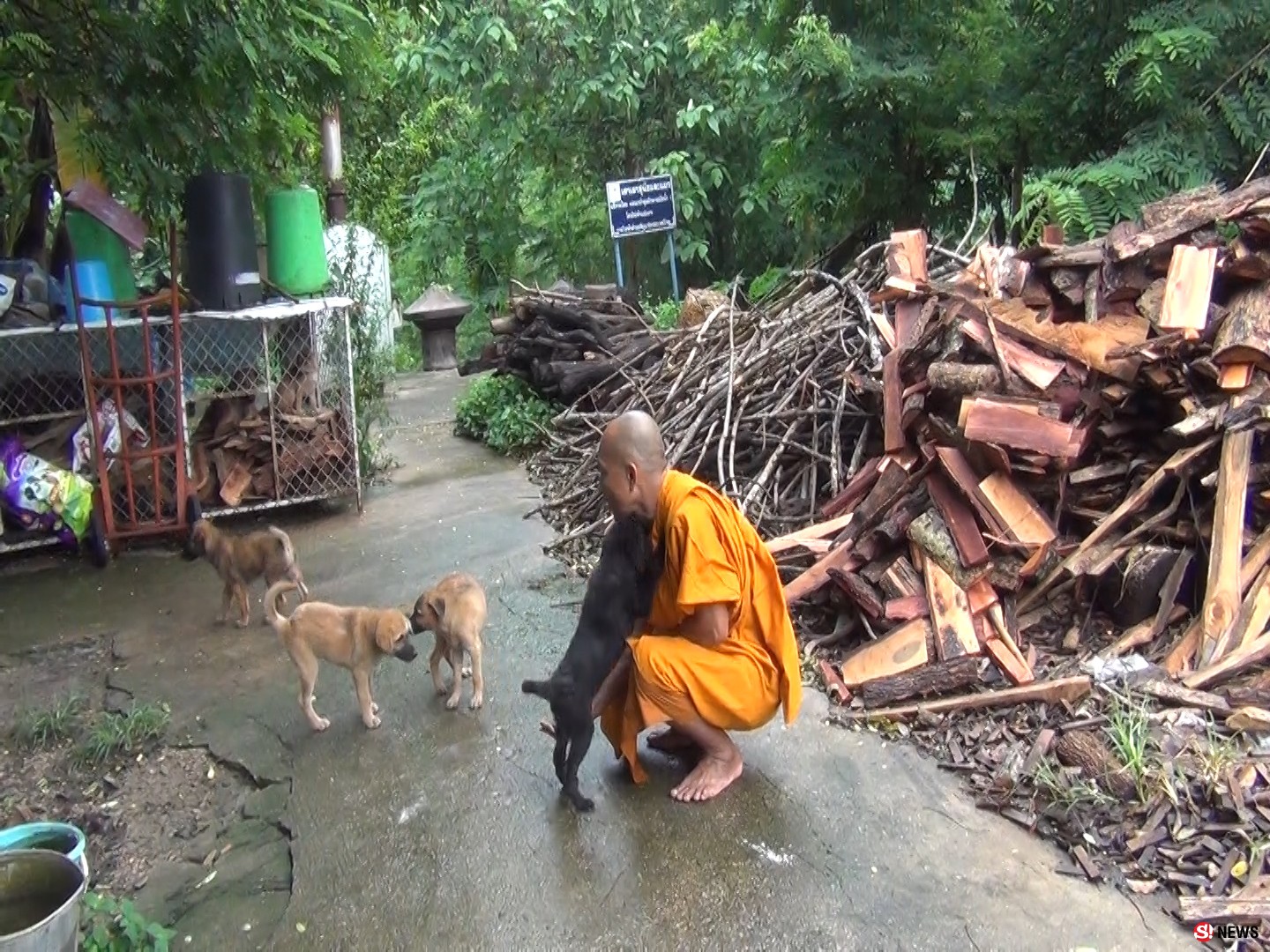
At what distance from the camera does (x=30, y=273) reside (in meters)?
6.54

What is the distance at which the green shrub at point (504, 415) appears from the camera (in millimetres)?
9055

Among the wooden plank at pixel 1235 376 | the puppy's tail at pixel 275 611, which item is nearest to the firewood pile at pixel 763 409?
the puppy's tail at pixel 275 611

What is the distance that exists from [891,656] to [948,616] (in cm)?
30

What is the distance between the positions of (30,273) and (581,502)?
13.1 feet

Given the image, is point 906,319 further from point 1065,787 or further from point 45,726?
point 45,726

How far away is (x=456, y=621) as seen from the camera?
167 inches

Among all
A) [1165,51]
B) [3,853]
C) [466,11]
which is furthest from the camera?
[466,11]

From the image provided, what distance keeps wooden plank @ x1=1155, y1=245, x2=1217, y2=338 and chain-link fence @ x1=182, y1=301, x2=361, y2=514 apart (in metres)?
5.26

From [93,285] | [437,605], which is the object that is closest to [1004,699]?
[437,605]

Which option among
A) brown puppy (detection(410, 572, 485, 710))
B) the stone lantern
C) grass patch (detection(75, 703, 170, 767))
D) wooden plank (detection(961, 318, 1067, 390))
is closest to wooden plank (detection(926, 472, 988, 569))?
wooden plank (detection(961, 318, 1067, 390))

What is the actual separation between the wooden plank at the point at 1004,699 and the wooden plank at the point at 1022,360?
1.38 metres

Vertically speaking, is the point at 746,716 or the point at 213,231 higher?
→ the point at 213,231

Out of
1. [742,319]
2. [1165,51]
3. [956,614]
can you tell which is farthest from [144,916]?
[1165,51]

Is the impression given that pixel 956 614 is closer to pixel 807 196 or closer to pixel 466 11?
pixel 807 196
